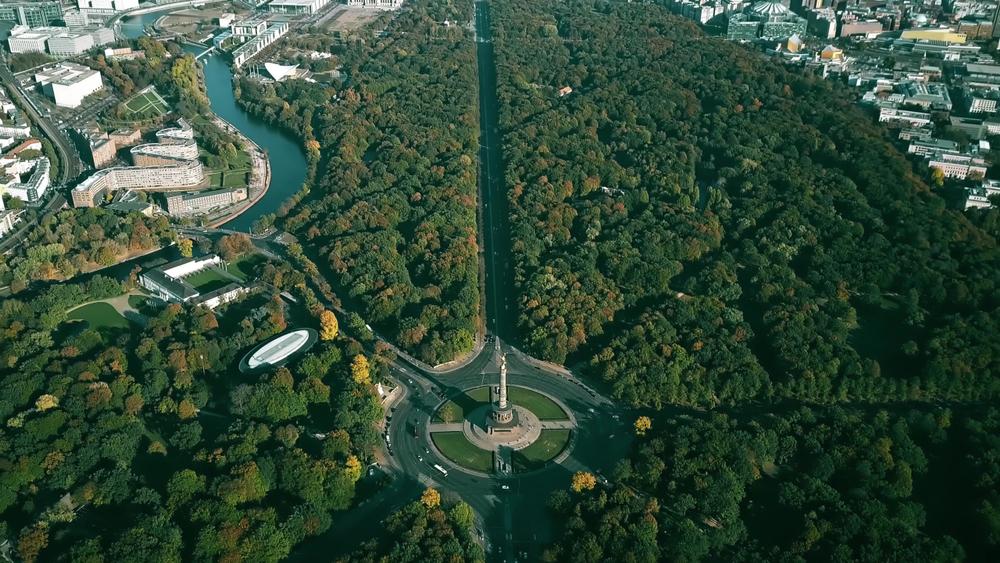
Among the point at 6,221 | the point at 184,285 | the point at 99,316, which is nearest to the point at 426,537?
the point at 184,285

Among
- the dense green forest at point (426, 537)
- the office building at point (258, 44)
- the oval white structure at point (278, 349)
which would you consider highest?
the office building at point (258, 44)

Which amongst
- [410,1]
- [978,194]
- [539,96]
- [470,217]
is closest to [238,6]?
[410,1]

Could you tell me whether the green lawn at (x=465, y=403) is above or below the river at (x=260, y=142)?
below

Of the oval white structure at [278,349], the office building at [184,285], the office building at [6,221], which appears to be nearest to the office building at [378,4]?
the office building at [6,221]

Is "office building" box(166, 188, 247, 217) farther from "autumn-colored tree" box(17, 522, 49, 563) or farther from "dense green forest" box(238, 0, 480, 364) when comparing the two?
"autumn-colored tree" box(17, 522, 49, 563)

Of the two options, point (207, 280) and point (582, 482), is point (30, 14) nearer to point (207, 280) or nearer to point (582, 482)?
point (207, 280)

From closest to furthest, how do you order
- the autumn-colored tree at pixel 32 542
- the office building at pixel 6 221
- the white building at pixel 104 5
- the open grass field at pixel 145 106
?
the autumn-colored tree at pixel 32 542, the office building at pixel 6 221, the open grass field at pixel 145 106, the white building at pixel 104 5

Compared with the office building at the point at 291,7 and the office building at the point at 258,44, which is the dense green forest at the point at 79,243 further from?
the office building at the point at 291,7
